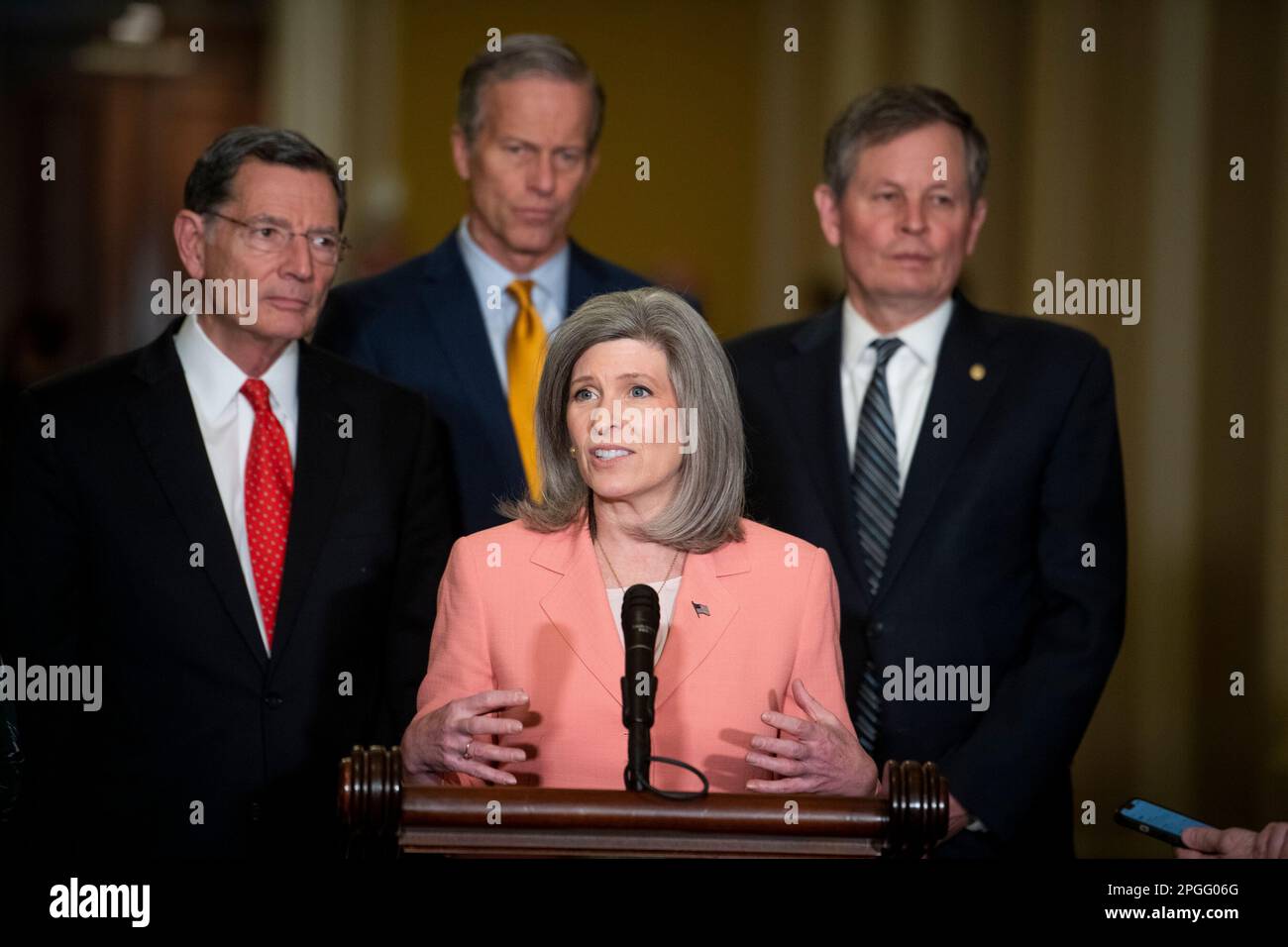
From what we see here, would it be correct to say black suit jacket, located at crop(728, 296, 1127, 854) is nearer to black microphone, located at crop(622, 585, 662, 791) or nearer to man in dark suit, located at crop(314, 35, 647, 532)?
man in dark suit, located at crop(314, 35, 647, 532)

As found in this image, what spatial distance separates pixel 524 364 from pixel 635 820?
1.21 m

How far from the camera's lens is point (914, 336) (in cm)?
324

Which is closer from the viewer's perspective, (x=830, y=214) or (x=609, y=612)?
(x=609, y=612)


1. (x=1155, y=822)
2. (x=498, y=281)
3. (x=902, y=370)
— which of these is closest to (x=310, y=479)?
(x=498, y=281)

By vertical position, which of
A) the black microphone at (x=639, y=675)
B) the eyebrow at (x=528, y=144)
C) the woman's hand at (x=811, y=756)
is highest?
the eyebrow at (x=528, y=144)

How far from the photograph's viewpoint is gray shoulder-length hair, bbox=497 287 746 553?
263 cm

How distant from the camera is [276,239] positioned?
302 cm

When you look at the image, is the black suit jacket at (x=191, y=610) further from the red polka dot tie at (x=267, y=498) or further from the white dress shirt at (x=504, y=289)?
the white dress shirt at (x=504, y=289)

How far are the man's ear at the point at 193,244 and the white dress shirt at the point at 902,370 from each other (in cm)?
119

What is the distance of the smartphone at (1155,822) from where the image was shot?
286 centimetres

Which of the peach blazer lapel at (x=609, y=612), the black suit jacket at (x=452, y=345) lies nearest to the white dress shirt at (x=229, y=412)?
the black suit jacket at (x=452, y=345)

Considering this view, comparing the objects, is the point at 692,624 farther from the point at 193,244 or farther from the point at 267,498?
the point at 193,244

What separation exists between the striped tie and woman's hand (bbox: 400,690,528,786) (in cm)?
80
